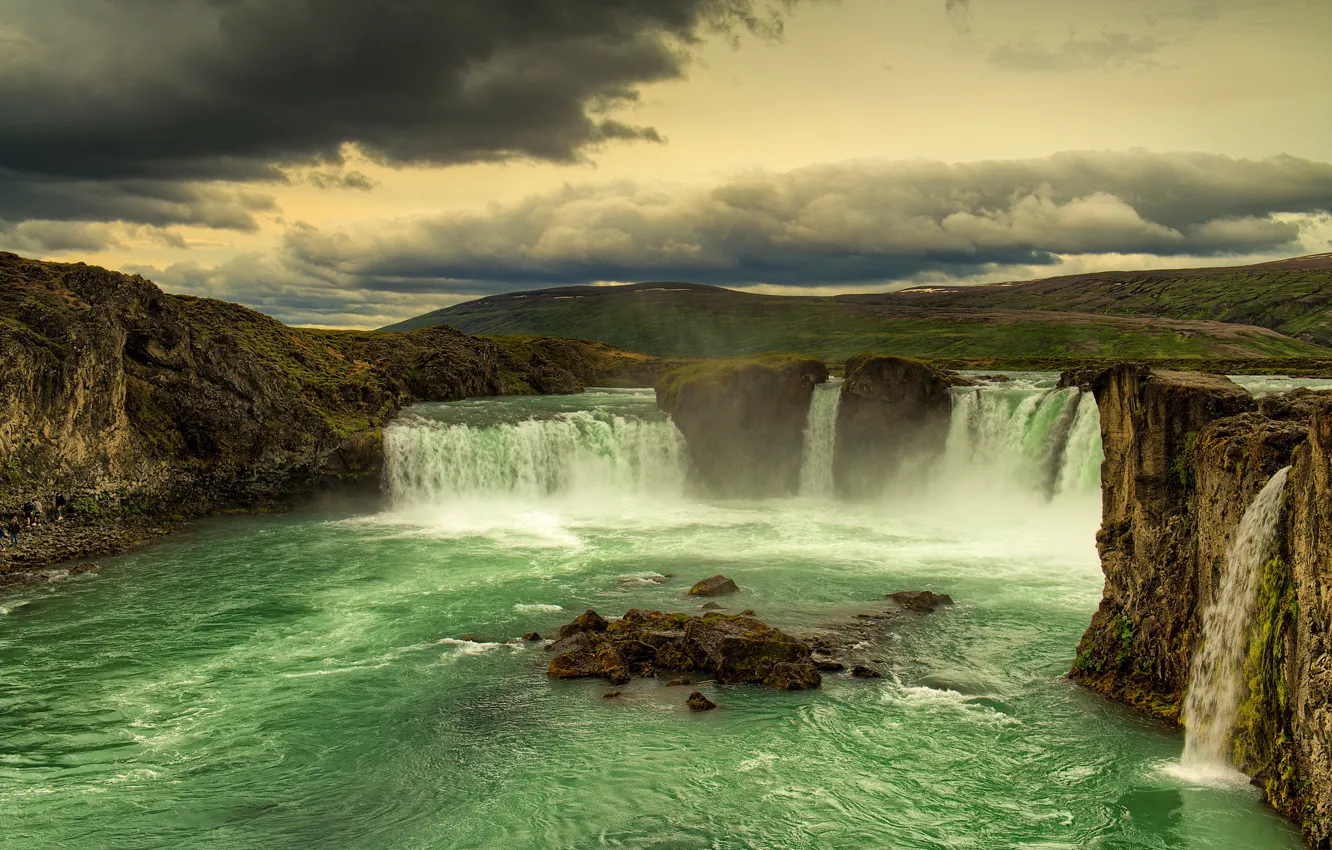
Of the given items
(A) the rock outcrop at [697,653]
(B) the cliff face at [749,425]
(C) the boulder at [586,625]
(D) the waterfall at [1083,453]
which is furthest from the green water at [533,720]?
(B) the cliff face at [749,425]

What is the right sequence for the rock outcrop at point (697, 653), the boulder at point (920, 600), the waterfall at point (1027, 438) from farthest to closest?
the waterfall at point (1027, 438) → the boulder at point (920, 600) → the rock outcrop at point (697, 653)

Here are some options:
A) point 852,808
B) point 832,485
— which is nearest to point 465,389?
point 832,485

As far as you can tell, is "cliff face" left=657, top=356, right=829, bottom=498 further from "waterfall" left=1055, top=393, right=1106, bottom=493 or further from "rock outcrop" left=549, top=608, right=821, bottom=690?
"rock outcrop" left=549, top=608, right=821, bottom=690

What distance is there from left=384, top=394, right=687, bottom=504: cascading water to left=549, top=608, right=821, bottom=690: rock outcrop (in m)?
31.1

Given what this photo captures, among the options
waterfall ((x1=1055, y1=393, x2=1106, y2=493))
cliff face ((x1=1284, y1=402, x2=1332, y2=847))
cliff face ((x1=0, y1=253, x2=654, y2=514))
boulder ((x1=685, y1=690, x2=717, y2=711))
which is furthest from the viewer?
waterfall ((x1=1055, y1=393, x2=1106, y2=493))

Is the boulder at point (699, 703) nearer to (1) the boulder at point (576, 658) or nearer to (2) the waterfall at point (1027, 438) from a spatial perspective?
(1) the boulder at point (576, 658)

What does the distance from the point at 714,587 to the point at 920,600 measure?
756cm

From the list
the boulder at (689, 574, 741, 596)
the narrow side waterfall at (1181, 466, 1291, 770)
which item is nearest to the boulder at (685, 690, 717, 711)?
the boulder at (689, 574, 741, 596)

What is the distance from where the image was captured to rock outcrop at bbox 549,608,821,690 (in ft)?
76.1

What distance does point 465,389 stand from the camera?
8744 centimetres

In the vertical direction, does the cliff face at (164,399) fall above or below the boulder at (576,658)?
above

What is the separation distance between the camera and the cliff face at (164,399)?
3753 cm

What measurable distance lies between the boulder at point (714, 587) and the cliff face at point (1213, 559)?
12.9 m

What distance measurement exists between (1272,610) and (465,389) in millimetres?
79715
